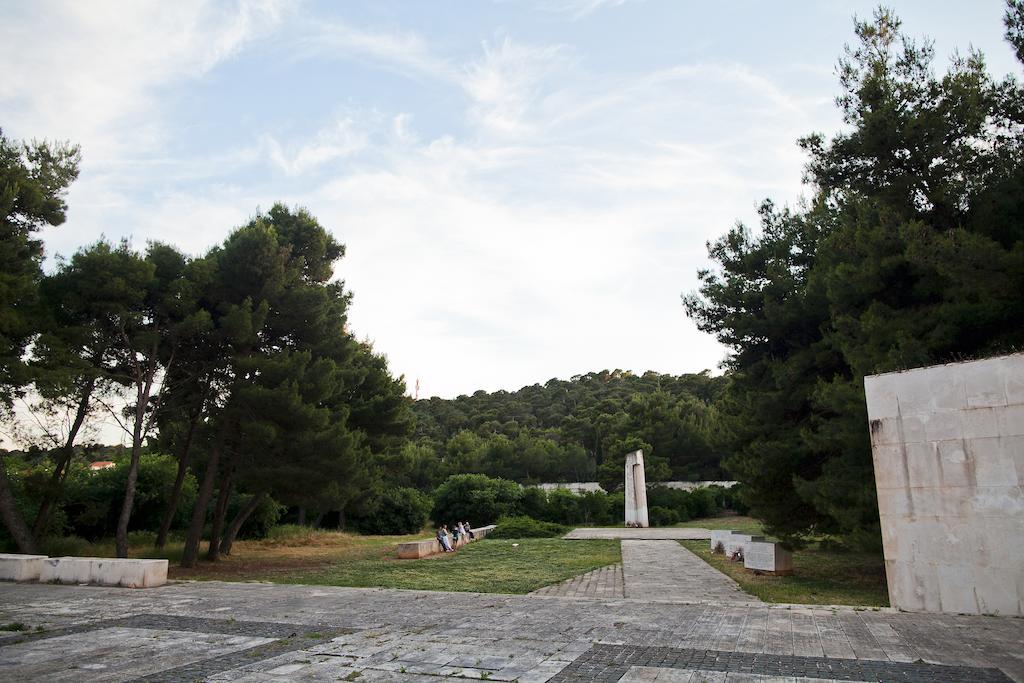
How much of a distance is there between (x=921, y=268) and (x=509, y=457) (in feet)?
133

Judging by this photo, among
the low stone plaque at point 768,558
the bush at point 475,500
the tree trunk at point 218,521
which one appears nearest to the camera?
the low stone plaque at point 768,558

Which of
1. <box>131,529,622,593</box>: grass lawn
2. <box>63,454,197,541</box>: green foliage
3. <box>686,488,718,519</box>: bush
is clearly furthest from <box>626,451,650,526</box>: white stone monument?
<box>63,454,197,541</box>: green foliage

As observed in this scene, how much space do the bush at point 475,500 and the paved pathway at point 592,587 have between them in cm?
1707

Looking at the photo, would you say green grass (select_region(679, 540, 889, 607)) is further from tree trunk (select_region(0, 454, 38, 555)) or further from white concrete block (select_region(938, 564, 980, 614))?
tree trunk (select_region(0, 454, 38, 555))

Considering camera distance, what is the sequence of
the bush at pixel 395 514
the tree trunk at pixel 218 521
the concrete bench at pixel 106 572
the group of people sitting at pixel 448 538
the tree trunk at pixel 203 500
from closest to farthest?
the concrete bench at pixel 106 572 → the tree trunk at pixel 203 500 → the tree trunk at pixel 218 521 → the group of people sitting at pixel 448 538 → the bush at pixel 395 514

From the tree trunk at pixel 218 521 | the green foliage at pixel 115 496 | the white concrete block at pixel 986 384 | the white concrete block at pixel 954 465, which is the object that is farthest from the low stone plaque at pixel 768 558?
the green foliage at pixel 115 496

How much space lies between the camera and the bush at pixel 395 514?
30.4 meters

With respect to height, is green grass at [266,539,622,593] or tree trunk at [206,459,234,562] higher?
tree trunk at [206,459,234,562]

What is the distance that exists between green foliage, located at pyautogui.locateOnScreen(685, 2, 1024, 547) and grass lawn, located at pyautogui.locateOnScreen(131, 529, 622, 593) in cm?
524

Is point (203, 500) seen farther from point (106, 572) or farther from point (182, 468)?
point (106, 572)

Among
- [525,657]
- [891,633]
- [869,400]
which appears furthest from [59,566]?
[869,400]

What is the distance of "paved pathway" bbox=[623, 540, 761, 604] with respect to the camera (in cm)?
1026

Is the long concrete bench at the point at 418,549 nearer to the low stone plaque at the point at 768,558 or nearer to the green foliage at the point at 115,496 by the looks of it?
the low stone plaque at the point at 768,558

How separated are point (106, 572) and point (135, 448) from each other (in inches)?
133
